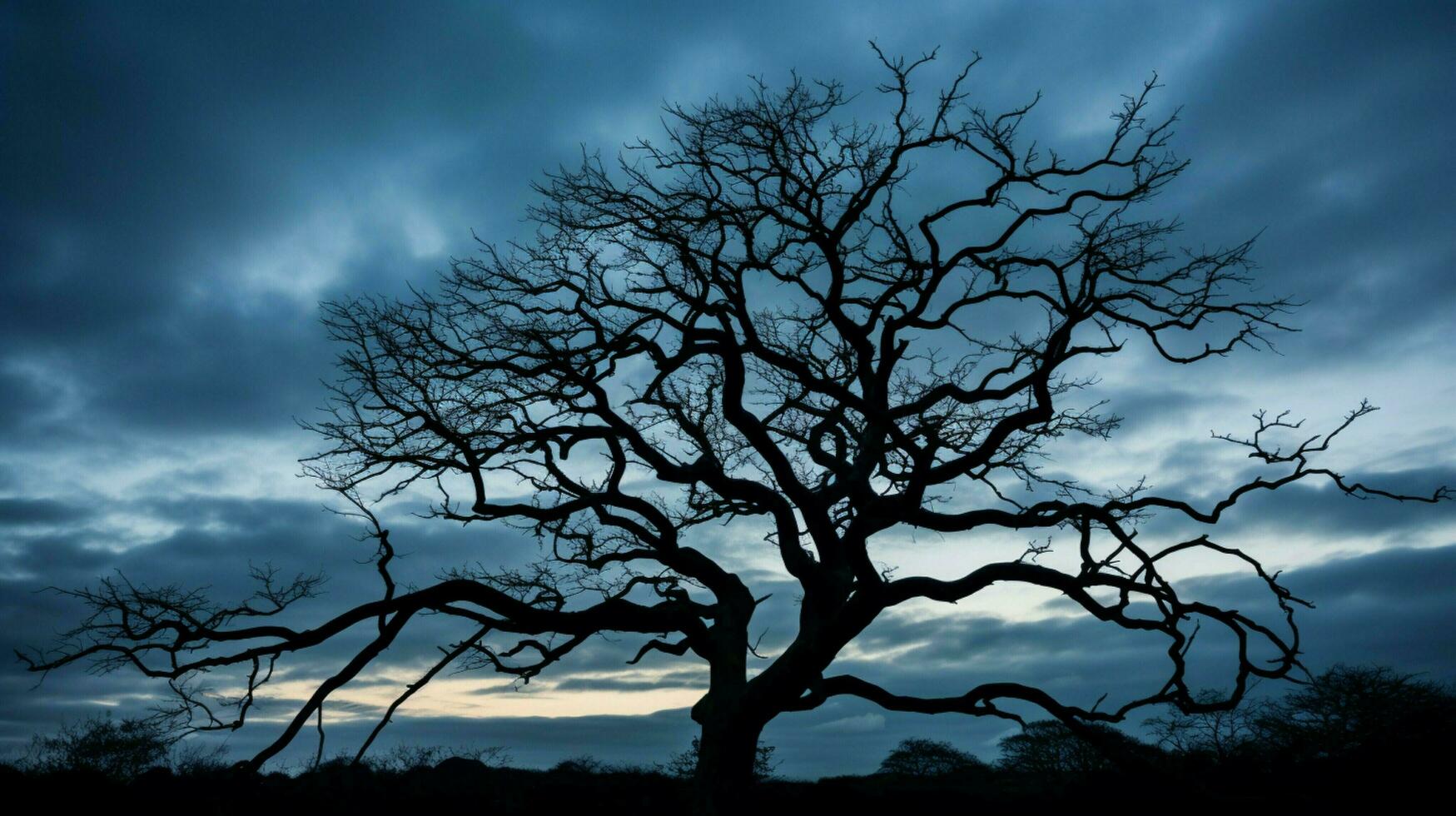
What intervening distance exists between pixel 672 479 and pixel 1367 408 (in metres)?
8.29

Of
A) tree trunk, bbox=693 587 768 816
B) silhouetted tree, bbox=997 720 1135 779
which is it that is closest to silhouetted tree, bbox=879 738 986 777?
silhouetted tree, bbox=997 720 1135 779

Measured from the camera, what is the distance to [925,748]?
21.5 m

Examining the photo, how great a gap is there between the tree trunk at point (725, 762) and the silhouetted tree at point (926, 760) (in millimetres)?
9845

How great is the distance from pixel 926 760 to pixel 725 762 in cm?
1122

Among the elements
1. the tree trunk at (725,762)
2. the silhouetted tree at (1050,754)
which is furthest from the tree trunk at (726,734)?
the silhouetted tree at (1050,754)

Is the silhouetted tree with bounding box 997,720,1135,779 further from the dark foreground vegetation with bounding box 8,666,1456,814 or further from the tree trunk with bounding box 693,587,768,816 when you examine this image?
the tree trunk with bounding box 693,587,768,816

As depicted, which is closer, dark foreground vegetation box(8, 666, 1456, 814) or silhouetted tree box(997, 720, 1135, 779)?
dark foreground vegetation box(8, 666, 1456, 814)

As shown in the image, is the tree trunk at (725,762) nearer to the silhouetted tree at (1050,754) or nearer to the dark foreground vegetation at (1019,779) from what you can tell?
the dark foreground vegetation at (1019,779)

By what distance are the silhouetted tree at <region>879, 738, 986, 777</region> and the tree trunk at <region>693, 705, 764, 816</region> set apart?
984 cm

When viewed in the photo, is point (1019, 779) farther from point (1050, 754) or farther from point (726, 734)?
point (726, 734)

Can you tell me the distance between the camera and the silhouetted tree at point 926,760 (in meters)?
20.5

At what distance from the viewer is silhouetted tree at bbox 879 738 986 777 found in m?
20.5

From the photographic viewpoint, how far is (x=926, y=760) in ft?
69.3

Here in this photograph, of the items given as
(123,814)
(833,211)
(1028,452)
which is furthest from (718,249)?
(123,814)
